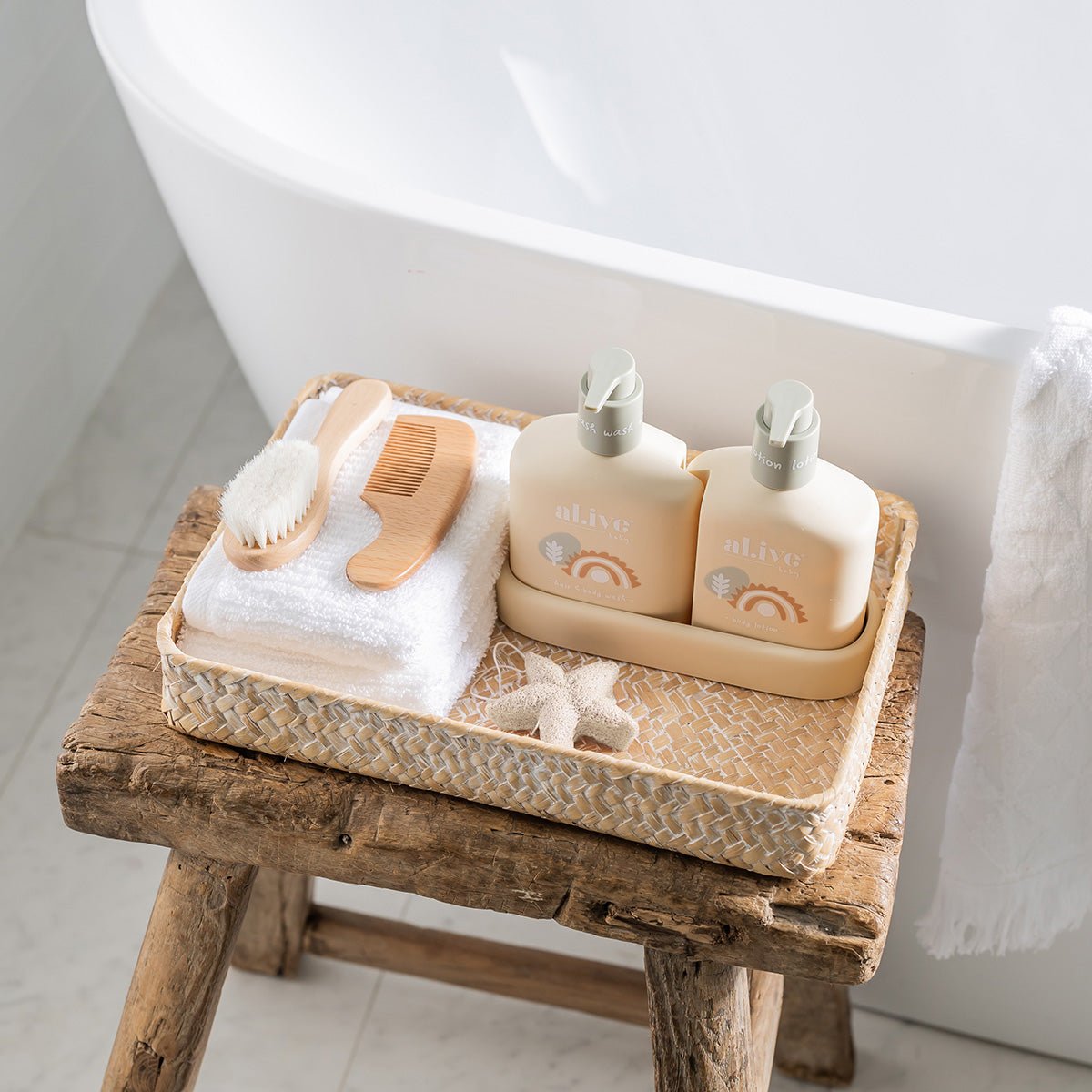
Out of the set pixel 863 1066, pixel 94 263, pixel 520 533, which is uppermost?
pixel 520 533

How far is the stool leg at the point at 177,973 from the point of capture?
868 mm

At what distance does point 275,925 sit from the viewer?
126 centimetres

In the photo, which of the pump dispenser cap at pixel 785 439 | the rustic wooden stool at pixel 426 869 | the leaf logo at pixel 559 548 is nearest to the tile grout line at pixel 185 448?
the rustic wooden stool at pixel 426 869

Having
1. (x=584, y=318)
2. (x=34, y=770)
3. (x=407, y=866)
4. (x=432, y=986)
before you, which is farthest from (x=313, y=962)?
(x=584, y=318)

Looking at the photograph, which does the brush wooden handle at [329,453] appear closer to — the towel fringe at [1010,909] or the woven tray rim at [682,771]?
the woven tray rim at [682,771]

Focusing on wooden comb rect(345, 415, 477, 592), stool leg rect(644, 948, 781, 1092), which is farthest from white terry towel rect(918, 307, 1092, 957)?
wooden comb rect(345, 415, 477, 592)

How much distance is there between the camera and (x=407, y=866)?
2.50 feet

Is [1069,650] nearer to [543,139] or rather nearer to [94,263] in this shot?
[543,139]

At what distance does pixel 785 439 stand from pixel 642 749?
196mm

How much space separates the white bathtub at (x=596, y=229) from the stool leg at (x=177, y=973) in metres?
0.37

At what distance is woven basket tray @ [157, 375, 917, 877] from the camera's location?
27.5 inches

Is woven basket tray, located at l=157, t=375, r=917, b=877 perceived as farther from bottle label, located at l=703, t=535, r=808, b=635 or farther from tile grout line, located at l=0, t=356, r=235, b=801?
tile grout line, located at l=0, t=356, r=235, b=801

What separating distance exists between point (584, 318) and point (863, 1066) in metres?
0.80

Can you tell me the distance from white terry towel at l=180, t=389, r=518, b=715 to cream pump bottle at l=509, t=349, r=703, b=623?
46 mm
